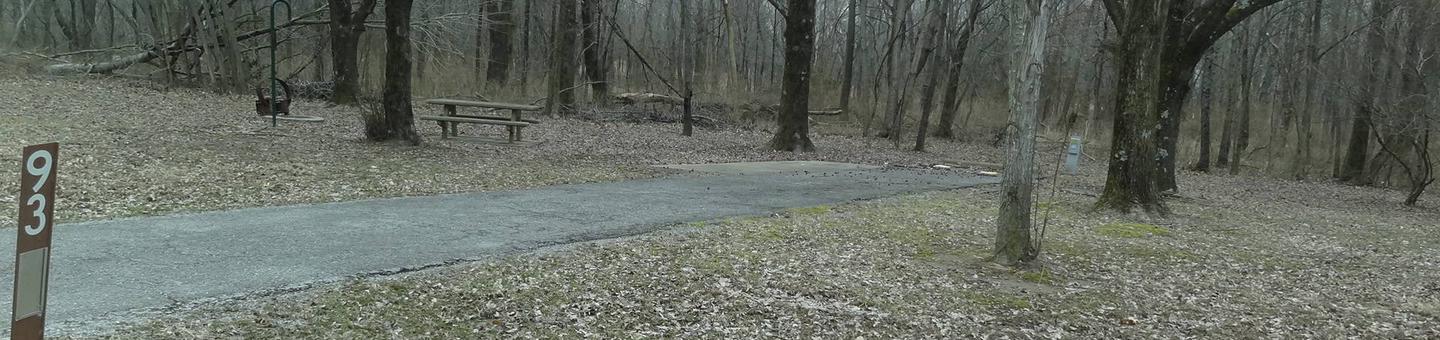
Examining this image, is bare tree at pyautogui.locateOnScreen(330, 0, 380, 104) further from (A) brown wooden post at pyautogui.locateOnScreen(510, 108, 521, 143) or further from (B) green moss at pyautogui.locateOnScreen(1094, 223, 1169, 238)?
(B) green moss at pyautogui.locateOnScreen(1094, 223, 1169, 238)

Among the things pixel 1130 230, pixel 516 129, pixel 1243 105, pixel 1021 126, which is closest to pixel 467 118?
pixel 516 129

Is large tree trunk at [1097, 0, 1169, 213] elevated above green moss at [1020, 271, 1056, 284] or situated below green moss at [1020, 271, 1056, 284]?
above

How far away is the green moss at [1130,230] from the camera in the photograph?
8.05m

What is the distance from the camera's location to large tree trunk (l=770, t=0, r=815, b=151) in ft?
49.3

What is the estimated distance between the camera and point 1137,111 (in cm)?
877

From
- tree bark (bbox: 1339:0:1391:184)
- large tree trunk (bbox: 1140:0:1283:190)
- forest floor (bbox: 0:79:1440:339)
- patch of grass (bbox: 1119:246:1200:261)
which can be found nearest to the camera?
forest floor (bbox: 0:79:1440:339)

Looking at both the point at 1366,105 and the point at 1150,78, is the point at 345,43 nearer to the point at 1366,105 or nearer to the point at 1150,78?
the point at 1150,78

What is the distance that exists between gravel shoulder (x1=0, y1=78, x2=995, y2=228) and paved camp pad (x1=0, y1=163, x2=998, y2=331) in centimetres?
60

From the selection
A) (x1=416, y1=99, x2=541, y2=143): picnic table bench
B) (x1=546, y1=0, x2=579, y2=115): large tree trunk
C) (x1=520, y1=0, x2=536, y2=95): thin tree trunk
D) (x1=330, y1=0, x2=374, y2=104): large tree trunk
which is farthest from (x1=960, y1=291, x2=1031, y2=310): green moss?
(x1=520, y1=0, x2=536, y2=95): thin tree trunk

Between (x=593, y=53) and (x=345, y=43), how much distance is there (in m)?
7.39

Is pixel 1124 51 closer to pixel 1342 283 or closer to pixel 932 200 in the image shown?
pixel 932 200

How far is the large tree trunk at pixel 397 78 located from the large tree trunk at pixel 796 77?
6153mm

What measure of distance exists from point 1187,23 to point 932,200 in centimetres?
348

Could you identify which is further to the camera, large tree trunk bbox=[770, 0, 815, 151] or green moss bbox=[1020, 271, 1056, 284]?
large tree trunk bbox=[770, 0, 815, 151]
